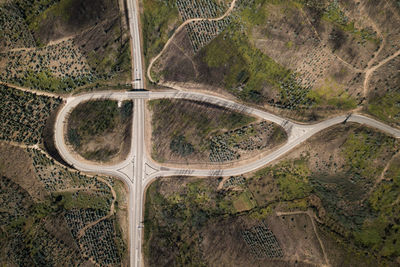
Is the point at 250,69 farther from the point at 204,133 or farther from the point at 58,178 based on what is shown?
the point at 58,178

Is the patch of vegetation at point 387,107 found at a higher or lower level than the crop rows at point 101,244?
higher

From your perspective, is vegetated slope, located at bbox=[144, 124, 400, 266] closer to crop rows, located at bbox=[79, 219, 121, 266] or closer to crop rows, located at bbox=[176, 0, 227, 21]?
crop rows, located at bbox=[79, 219, 121, 266]

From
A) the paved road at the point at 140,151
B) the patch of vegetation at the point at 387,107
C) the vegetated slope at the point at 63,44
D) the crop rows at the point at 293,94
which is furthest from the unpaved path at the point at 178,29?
the patch of vegetation at the point at 387,107

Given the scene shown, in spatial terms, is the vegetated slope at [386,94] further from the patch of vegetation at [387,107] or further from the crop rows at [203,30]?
the crop rows at [203,30]

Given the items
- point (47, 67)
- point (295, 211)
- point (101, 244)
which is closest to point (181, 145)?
point (101, 244)

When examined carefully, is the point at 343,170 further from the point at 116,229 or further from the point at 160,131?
the point at 116,229

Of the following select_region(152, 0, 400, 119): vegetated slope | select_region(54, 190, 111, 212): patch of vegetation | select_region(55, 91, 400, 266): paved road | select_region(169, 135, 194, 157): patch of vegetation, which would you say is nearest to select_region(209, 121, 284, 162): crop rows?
select_region(55, 91, 400, 266): paved road

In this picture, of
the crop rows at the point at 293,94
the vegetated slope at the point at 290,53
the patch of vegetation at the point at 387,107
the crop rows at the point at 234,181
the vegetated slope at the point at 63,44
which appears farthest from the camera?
the crop rows at the point at 234,181
